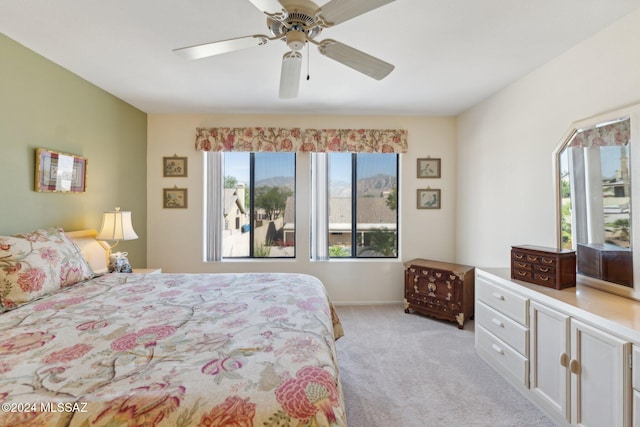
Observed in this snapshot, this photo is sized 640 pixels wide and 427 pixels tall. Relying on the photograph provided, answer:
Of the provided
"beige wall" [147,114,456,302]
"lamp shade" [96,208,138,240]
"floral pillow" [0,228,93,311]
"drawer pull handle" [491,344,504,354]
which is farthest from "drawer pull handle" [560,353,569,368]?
"lamp shade" [96,208,138,240]

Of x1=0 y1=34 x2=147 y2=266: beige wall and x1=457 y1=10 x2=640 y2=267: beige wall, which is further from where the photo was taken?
x1=0 y1=34 x2=147 y2=266: beige wall

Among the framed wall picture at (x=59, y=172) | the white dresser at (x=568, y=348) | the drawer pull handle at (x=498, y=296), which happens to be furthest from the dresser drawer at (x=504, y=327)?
the framed wall picture at (x=59, y=172)

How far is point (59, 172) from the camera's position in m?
2.44

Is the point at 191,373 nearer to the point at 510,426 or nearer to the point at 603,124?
the point at 510,426

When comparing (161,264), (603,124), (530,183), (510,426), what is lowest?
(510,426)

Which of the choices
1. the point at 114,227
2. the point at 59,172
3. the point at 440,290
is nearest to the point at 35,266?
the point at 114,227

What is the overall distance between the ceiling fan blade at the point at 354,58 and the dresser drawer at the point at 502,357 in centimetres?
214

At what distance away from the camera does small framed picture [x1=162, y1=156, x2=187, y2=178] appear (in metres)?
3.68

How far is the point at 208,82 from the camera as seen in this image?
272 cm

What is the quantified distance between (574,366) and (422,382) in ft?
3.10

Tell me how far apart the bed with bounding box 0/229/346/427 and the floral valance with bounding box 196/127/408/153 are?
6.76 ft

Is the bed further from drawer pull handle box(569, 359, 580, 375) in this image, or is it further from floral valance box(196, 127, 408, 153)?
floral valance box(196, 127, 408, 153)

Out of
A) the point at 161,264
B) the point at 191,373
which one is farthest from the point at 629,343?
the point at 161,264

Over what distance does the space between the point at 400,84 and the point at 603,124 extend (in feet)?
5.13
